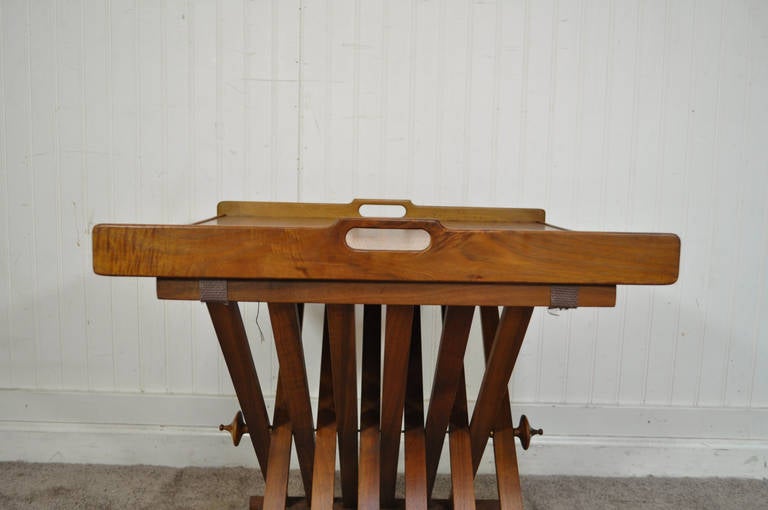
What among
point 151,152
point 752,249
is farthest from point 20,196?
point 752,249

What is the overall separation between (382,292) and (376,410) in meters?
0.53

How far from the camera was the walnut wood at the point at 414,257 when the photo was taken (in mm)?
896

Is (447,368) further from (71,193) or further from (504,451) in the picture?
(71,193)

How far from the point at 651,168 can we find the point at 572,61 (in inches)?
15.8

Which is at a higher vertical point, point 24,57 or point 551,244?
point 24,57

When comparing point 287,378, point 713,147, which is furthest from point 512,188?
point 287,378

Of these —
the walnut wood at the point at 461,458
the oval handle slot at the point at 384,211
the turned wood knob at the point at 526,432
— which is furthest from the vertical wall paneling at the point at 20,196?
the turned wood knob at the point at 526,432

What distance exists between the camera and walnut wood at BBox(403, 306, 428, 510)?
129 cm

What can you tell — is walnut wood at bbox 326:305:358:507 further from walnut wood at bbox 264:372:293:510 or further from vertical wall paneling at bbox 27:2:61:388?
vertical wall paneling at bbox 27:2:61:388

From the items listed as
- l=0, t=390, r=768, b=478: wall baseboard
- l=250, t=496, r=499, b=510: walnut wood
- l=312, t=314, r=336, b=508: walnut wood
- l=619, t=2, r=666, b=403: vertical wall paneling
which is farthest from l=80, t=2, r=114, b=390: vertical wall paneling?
l=619, t=2, r=666, b=403: vertical wall paneling

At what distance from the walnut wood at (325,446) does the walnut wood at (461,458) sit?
0.27m

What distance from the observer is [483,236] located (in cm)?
91

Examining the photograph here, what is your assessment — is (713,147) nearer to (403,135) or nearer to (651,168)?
(651,168)

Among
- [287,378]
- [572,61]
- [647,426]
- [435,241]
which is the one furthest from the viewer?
[647,426]
